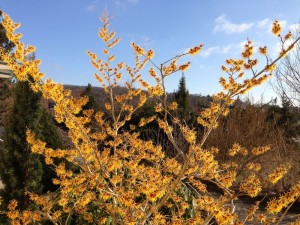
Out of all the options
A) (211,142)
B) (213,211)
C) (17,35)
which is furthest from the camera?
(211,142)

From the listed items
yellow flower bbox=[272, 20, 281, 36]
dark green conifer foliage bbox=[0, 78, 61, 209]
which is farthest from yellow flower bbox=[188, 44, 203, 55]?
dark green conifer foliage bbox=[0, 78, 61, 209]

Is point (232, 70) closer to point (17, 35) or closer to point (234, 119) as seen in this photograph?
point (17, 35)

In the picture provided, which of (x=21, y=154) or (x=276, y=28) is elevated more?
(x=276, y=28)

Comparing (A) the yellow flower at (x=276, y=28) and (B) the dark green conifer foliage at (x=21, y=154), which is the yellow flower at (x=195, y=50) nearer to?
(A) the yellow flower at (x=276, y=28)

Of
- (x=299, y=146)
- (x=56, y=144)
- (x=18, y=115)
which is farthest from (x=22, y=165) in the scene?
(x=299, y=146)

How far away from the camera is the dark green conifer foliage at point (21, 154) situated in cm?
516

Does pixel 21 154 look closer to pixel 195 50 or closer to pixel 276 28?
pixel 195 50

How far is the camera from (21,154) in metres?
5.24

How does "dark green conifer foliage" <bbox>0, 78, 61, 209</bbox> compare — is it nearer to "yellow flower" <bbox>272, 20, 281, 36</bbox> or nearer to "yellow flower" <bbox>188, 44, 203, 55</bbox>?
"yellow flower" <bbox>188, 44, 203, 55</bbox>

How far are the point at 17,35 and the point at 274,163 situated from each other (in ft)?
28.7

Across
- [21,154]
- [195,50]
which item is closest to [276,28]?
[195,50]

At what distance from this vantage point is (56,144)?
7008 millimetres

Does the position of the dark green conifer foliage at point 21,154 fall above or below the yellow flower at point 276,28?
below

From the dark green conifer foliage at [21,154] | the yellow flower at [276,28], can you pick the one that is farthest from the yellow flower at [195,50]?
the dark green conifer foliage at [21,154]
